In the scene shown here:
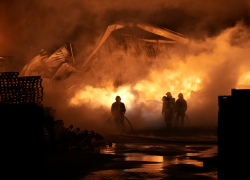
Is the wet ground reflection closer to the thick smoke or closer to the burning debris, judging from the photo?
the thick smoke

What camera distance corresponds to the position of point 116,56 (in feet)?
90.7

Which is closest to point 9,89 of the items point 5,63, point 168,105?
point 168,105

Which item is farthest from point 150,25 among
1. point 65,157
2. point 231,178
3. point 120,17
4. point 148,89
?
point 231,178

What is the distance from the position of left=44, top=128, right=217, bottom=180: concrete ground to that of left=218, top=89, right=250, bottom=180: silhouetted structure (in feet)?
8.10

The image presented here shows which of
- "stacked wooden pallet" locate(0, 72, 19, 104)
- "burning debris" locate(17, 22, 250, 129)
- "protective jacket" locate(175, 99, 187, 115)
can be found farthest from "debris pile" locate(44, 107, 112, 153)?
"burning debris" locate(17, 22, 250, 129)

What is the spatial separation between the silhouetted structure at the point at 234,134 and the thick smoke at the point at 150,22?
16.5 m

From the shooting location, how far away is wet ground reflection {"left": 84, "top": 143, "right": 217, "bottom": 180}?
10.2 meters

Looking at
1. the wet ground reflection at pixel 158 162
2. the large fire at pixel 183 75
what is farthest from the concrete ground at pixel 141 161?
the large fire at pixel 183 75

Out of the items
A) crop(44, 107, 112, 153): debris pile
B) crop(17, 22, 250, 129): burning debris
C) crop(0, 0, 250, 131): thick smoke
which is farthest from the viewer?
crop(17, 22, 250, 129): burning debris

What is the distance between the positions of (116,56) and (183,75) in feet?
12.0

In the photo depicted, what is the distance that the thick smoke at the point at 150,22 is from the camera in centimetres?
2491

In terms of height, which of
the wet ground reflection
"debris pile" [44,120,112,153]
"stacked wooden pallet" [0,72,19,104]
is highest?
"stacked wooden pallet" [0,72,19,104]

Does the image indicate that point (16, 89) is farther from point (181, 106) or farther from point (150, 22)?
point (150, 22)

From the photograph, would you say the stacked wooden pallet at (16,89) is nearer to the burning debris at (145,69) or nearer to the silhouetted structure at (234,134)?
the silhouetted structure at (234,134)
